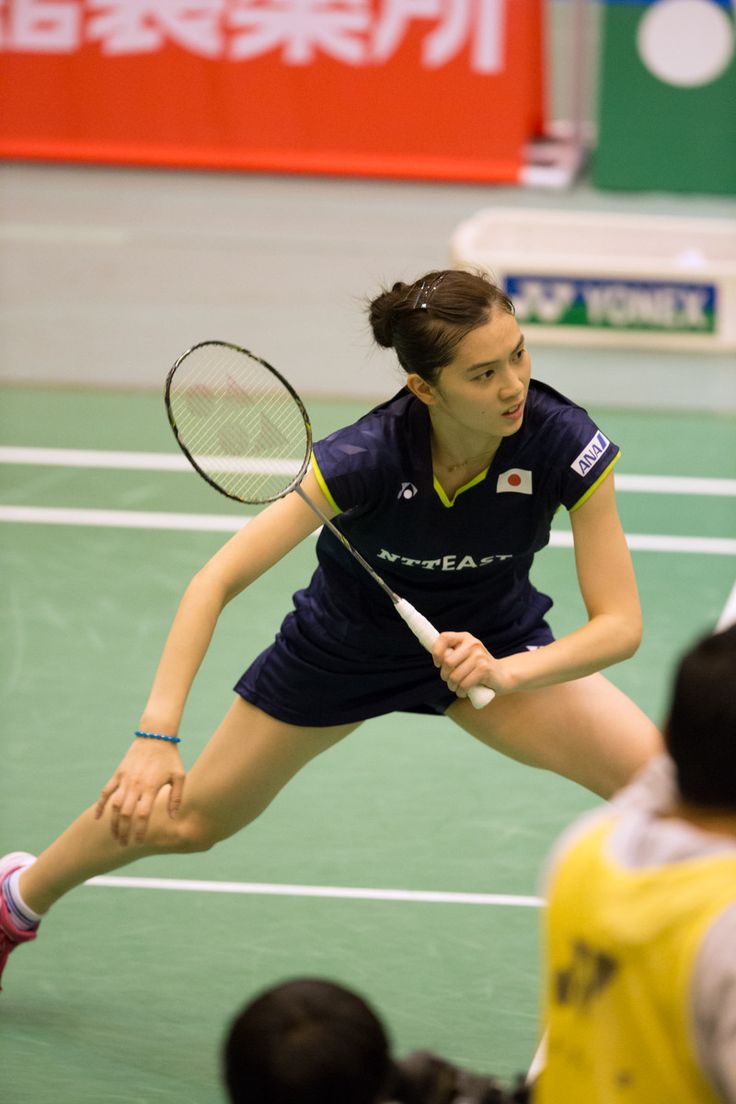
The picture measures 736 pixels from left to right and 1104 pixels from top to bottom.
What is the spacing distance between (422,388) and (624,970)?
1.68 metres

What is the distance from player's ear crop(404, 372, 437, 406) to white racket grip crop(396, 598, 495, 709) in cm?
40

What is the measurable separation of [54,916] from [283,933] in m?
0.59

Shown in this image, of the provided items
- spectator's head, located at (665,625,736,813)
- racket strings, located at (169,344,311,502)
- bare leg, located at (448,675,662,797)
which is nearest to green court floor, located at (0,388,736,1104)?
bare leg, located at (448,675,662,797)

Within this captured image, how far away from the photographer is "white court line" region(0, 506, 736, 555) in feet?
21.5

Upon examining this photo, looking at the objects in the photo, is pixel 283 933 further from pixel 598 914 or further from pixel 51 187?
pixel 51 187

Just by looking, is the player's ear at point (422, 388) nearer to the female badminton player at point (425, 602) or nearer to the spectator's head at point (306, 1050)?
the female badminton player at point (425, 602)

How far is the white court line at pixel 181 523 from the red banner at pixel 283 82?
540 cm

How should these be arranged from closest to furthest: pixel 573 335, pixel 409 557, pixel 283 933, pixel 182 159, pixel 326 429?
pixel 409 557, pixel 283 933, pixel 326 429, pixel 573 335, pixel 182 159

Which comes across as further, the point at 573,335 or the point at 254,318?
the point at 254,318

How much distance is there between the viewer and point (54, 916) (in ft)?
13.8

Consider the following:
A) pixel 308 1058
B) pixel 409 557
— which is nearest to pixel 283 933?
pixel 409 557

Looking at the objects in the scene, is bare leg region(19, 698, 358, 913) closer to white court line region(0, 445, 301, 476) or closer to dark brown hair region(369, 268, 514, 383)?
dark brown hair region(369, 268, 514, 383)

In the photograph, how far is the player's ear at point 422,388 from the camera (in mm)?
3309

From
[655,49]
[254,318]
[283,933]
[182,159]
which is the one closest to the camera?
[283,933]
